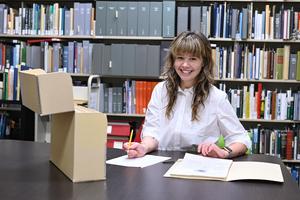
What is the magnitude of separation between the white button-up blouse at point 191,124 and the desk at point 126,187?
20.6 inches

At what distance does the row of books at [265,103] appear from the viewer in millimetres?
3564

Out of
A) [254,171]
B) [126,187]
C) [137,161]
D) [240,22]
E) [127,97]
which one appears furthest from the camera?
[127,97]

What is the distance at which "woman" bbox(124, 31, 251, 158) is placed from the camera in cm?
197

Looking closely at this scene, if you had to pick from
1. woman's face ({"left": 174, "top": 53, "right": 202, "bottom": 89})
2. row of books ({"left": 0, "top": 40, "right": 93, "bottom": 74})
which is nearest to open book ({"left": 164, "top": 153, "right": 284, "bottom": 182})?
woman's face ({"left": 174, "top": 53, "right": 202, "bottom": 89})

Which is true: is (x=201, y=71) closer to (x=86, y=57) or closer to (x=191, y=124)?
(x=191, y=124)

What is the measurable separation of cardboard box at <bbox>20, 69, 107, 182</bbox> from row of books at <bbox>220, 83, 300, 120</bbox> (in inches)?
98.3

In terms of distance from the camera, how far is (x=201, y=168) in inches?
55.4

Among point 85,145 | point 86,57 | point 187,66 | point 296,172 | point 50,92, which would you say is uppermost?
point 86,57

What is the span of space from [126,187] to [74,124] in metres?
0.24

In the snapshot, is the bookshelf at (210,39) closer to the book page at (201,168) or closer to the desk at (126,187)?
the book page at (201,168)

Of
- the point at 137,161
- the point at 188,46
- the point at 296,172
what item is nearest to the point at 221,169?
the point at 137,161

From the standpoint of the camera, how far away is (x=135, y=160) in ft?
5.08

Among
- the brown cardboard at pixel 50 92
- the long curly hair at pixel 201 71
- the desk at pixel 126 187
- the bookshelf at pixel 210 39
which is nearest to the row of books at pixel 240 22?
the bookshelf at pixel 210 39

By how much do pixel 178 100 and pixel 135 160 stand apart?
58 cm
